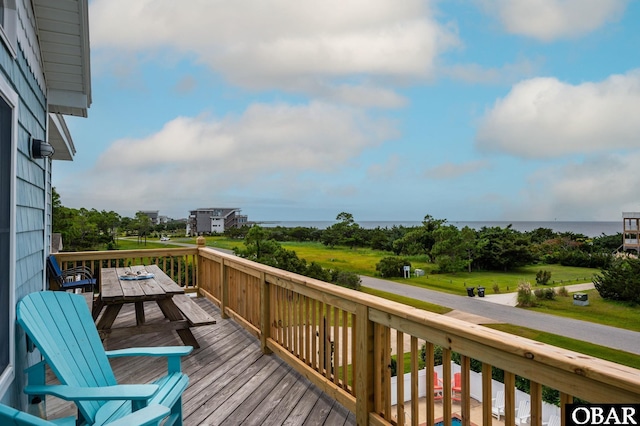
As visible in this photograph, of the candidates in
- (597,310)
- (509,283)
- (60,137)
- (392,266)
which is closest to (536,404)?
(60,137)

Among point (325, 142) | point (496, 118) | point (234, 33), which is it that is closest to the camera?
point (234, 33)

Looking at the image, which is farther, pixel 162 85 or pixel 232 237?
pixel 232 237

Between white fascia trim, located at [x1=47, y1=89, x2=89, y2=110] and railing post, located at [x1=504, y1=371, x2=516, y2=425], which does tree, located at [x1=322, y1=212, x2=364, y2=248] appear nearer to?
white fascia trim, located at [x1=47, y1=89, x2=89, y2=110]

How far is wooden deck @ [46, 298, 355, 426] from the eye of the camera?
269cm

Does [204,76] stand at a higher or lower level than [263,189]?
higher

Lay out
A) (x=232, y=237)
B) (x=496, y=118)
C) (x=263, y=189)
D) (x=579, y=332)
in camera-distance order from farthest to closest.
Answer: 1. (x=263, y=189)
2. (x=496, y=118)
3. (x=232, y=237)
4. (x=579, y=332)

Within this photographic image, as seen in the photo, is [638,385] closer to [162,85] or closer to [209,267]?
[209,267]

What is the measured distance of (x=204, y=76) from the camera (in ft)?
84.4

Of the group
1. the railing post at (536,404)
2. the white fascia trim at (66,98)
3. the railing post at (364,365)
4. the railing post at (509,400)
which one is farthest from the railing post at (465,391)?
the white fascia trim at (66,98)

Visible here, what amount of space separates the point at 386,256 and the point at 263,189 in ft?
96.0

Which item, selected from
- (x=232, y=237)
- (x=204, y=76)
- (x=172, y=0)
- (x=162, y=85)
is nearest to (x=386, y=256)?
(x=232, y=237)

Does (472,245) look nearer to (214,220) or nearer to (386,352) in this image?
(214,220)

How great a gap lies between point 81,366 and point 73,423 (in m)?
0.29

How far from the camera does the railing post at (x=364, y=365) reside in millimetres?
2373
